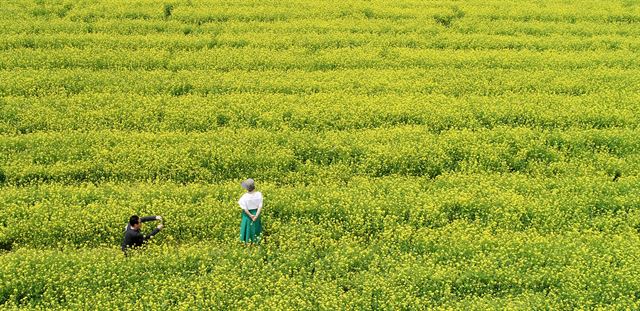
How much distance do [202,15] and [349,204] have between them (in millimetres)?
13434

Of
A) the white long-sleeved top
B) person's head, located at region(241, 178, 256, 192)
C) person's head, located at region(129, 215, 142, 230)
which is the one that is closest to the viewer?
person's head, located at region(129, 215, 142, 230)

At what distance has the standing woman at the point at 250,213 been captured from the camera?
10.6 meters

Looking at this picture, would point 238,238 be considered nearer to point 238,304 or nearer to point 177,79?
point 238,304

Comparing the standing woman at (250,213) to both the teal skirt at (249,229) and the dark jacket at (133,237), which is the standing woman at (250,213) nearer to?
the teal skirt at (249,229)

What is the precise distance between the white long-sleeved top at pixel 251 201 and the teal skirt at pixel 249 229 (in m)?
0.11

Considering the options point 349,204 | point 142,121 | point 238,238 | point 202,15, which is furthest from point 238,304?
point 202,15

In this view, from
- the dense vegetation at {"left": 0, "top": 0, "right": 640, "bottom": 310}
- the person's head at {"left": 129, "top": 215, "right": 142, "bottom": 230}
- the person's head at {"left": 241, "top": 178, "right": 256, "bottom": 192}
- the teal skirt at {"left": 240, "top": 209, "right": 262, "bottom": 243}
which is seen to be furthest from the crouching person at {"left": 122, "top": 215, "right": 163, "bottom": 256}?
the person's head at {"left": 241, "top": 178, "right": 256, "bottom": 192}

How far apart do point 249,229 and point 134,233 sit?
89.4 inches

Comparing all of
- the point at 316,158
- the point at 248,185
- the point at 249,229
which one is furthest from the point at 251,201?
the point at 316,158

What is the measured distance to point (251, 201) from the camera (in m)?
10.7

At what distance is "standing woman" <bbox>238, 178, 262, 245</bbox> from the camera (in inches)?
418

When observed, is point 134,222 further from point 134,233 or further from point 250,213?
point 250,213

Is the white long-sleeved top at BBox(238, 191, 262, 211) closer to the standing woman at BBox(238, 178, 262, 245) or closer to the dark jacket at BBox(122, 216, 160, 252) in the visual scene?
the standing woman at BBox(238, 178, 262, 245)

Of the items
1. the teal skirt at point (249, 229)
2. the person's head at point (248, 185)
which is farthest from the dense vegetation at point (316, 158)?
the person's head at point (248, 185)
